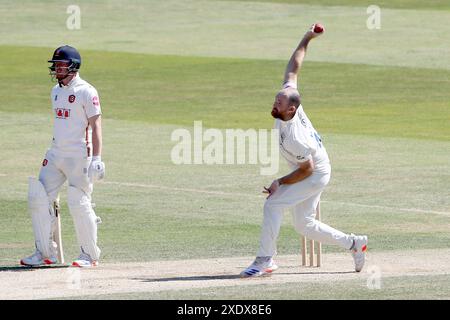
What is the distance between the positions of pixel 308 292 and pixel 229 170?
9865 mm

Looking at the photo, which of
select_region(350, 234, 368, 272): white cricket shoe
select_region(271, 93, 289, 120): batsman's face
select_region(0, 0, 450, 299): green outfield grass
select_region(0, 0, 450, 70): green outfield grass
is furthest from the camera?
select_region(0, 0, 450, 70): green outfield grass

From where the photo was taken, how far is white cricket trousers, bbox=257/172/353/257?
1328 centimetres

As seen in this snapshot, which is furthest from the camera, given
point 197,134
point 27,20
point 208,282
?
point 27,20

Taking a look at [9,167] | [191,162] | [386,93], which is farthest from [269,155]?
[386,93]

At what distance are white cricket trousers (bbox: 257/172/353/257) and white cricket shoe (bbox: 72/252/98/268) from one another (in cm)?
189

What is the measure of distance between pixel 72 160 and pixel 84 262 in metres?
1.06

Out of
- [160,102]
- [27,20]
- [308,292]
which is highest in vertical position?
[27,20]

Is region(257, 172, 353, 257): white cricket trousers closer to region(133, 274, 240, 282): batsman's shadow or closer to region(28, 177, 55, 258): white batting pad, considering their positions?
region(133, 274, 240, 282): batsman's shadow

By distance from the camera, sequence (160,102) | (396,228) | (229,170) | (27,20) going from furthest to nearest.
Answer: (27,20) → (160,102) → (229,170) → (396,228)

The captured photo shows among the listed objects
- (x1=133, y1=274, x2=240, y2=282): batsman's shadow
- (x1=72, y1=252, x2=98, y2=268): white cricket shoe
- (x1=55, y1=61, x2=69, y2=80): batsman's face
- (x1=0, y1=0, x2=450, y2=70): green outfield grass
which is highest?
(x1=0, y1=0, x2=450, y2=70): green outfield grass

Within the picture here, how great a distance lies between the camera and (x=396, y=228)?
55.5 ft

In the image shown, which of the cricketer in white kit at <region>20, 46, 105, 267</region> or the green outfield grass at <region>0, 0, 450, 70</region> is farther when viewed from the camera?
the green outfield grass at <region>0, 0, 450, 70</region>

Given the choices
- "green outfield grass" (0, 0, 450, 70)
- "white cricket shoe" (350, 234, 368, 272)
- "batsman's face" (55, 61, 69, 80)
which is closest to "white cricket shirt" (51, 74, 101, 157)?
"batsman's face" (55, 61, 69, 80)

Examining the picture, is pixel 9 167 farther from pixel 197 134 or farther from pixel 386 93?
pixel 386 93
